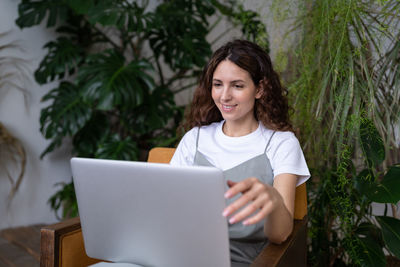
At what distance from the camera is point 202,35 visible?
9.10ft

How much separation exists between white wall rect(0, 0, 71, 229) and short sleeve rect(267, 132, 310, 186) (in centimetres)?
216

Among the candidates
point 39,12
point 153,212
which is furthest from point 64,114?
point 153,212

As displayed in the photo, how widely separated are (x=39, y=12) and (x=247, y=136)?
1962 millimetres

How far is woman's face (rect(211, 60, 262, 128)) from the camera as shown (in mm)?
1317

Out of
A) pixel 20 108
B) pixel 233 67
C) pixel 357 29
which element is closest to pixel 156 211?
pixel 233 67

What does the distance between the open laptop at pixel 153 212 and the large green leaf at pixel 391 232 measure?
90 centimetres

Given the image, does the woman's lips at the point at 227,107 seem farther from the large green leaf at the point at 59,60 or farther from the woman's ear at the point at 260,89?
the large green leaf at the point at 59,60

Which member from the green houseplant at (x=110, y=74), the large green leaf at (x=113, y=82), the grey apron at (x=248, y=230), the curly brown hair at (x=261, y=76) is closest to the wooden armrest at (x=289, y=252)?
the grey apron at (x=248, y=230)

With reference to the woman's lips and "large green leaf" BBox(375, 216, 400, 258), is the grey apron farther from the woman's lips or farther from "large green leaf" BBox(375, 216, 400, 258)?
"large green leaf" BBox(375, 216, 400, 258)

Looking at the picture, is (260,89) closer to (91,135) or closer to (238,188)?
(238,188)

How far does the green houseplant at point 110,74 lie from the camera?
2.44m

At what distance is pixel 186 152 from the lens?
150 centimetres

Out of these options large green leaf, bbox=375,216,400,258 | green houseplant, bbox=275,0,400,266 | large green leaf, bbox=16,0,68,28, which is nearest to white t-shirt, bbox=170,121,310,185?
green houseplant, bbox=275,0,400,266

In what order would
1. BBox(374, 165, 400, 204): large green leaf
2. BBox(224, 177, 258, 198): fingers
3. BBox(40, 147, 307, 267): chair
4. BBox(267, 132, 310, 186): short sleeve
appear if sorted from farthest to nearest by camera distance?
BBox(374, 165, 400, 204): large green leaf
BBox(267, 132, 310, 186): short sleeve
BBox(40, 147, 307, 267): chair
BBox(224, 177, 258, 198): fingers
